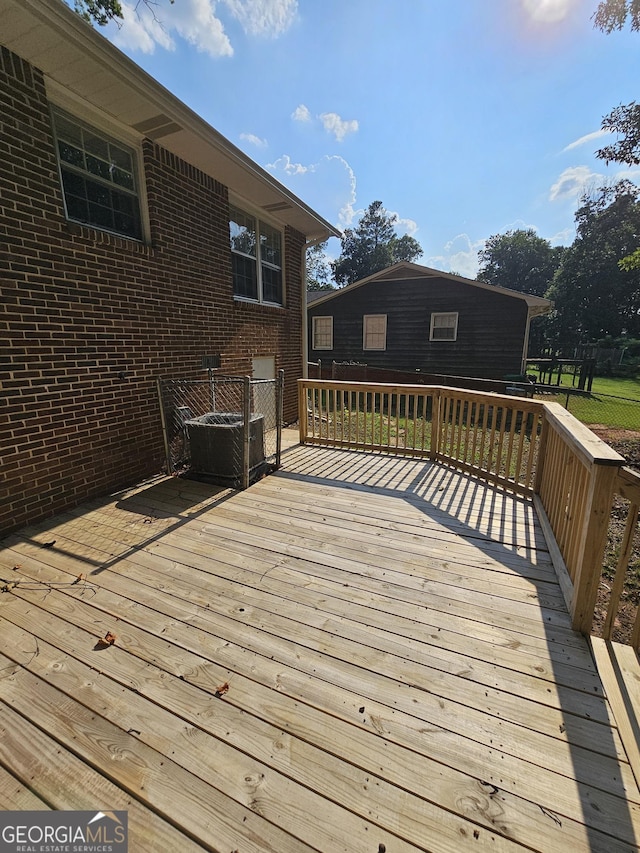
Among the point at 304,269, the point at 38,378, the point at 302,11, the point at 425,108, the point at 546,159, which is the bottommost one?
the point at 38,378

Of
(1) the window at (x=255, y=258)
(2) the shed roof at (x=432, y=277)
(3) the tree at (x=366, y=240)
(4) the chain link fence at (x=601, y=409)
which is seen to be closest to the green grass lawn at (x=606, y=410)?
(4) the chain link fence at (x=601, y=409)

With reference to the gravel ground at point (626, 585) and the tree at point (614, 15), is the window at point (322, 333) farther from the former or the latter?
the gravel ground at point (626, 585)

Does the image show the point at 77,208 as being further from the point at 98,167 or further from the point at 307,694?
the point at 307,694

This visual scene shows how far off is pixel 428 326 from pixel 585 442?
12.1 meters

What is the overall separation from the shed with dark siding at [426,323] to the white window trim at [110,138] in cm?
1080

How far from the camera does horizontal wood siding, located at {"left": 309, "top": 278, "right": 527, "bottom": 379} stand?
12.2 meters

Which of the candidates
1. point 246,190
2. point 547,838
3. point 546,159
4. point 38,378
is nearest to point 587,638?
point 547,838

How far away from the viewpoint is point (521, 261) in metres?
41.1

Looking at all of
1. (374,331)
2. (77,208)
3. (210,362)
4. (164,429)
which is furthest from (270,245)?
(374,331)

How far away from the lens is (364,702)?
4.93 ft

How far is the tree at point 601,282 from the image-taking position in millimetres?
27547

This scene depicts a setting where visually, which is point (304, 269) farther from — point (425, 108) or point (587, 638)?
point (587, 638)

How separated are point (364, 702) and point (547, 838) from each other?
67 cm

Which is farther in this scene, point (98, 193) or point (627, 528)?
point (98, 193)
